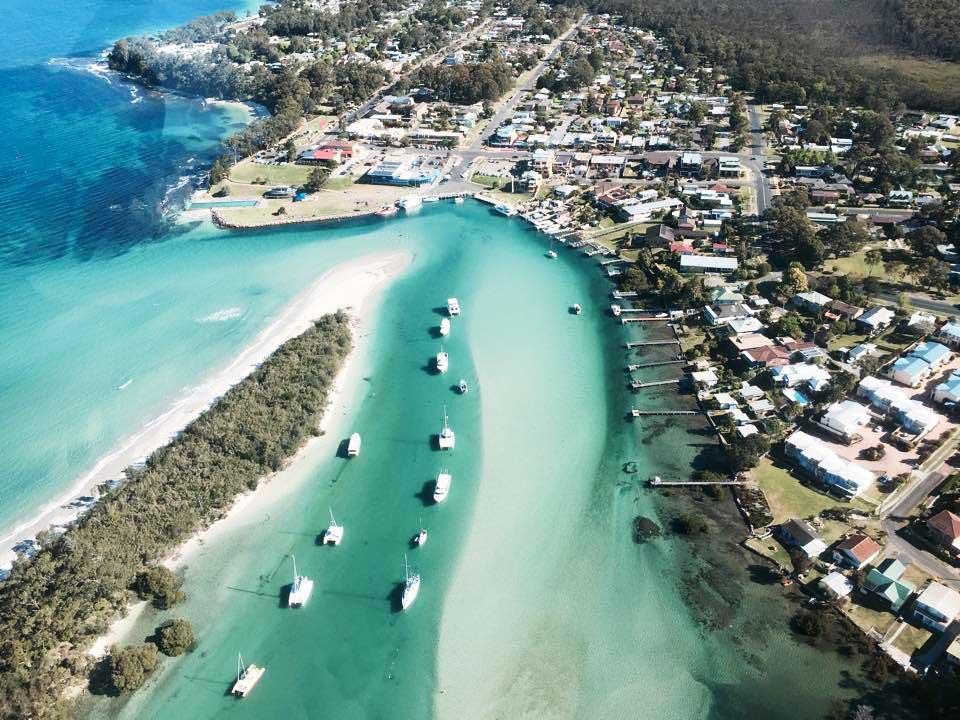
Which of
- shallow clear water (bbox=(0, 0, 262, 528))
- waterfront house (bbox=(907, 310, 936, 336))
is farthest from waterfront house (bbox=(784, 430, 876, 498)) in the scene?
shallow clear water (bbox=(0, 0, 262, 528))

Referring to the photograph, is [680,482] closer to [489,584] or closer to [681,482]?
[681,482]

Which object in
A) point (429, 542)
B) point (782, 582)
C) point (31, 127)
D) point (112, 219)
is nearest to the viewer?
point (782, 582)

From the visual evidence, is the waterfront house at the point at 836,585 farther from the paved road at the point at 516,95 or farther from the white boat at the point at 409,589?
the paved road at the point at 516,95

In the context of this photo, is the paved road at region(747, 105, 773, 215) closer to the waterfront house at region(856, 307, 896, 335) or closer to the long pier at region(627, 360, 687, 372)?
the waterfront house at region(856, 307, 896, 335)

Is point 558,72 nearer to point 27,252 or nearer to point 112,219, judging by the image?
point 112,219

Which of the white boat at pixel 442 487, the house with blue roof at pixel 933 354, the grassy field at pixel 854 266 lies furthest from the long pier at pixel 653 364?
the grassy field at pixel 854 266

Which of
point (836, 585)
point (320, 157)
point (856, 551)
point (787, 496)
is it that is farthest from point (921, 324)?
point (320, 157)

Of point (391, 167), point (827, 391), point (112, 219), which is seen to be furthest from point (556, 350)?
point (112, 219)
